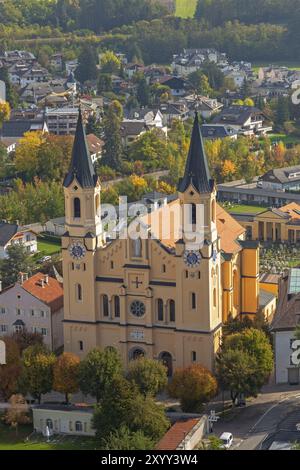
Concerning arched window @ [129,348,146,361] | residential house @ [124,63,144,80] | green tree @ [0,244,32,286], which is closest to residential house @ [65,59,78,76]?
residential house @ [124,63,144,80]

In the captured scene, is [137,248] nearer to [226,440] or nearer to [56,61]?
[226,440]

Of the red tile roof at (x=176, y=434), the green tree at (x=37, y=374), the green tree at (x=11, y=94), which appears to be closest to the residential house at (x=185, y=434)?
the red tile roof at (x=176, y=434)

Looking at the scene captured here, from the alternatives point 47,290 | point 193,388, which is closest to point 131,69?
point 47,290

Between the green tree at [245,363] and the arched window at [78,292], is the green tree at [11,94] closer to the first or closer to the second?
the arched window at [78,292]

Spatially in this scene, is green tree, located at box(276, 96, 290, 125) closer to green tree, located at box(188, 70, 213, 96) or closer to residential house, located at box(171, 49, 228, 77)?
green tree, located at box(188, 70, 213, 96)

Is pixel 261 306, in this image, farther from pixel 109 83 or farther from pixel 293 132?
pixel 109 83

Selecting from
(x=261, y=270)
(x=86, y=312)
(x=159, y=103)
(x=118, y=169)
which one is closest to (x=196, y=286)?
(x=86, y=312)
